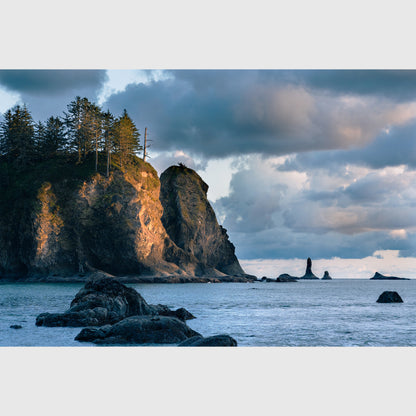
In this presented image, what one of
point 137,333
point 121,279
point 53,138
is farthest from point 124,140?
point 137,333

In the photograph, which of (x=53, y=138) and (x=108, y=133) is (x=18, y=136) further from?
(x=108, y=133)

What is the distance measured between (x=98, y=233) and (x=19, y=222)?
49.7ft

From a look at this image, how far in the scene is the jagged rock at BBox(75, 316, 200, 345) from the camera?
20.9 metres

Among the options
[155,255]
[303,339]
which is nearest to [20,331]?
[303,339]

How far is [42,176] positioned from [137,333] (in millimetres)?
80504

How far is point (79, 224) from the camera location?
93438 millimetres

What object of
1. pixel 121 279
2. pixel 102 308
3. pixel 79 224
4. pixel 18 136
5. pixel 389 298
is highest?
pixel 18 136

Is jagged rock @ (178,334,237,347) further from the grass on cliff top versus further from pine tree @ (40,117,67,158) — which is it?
pine tree @ (40,117,67,158)

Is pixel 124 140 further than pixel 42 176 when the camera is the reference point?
Yes

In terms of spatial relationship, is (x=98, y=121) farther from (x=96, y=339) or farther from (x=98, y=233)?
(x=96, y=339)

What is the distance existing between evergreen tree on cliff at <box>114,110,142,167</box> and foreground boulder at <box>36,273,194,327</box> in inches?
2887

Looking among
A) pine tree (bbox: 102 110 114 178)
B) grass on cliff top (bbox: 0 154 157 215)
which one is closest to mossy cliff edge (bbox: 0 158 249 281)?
grass on cliff top (bbox: 0 154 157 215)

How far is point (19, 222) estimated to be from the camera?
92.6m

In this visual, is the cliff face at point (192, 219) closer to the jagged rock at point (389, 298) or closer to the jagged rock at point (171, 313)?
the jagged rock at point (389, 298)
